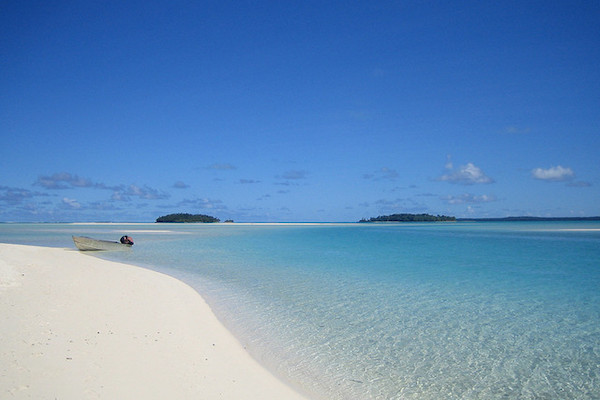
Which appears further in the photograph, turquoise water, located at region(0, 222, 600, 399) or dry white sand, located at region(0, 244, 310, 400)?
turquoise water, located at region(0, 222, 600, 399)

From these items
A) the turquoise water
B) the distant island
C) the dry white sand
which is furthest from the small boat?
the distant island

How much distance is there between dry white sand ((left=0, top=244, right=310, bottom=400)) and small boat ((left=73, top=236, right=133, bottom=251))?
50.1 ft

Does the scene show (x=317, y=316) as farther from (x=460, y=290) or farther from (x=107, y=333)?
(x=460, y=290)

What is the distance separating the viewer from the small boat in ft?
76.2

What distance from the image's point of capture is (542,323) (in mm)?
7980

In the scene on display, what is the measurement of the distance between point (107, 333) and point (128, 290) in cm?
402

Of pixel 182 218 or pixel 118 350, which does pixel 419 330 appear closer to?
pixel 118 350

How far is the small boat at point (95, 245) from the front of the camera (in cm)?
2322

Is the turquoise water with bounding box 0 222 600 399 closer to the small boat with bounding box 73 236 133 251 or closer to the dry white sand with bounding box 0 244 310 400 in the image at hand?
the dry white sand with bounding box 0 244 310 400

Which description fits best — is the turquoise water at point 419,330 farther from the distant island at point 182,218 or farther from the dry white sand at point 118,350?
the distant island at point 182,218

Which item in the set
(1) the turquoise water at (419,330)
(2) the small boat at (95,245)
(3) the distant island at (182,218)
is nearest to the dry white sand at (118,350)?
(1) the turquoise water at (419,330)

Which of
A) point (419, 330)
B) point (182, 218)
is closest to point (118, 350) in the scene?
point (419, 330)

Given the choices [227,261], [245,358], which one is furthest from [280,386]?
[227,261]

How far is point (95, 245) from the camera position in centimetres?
2384
